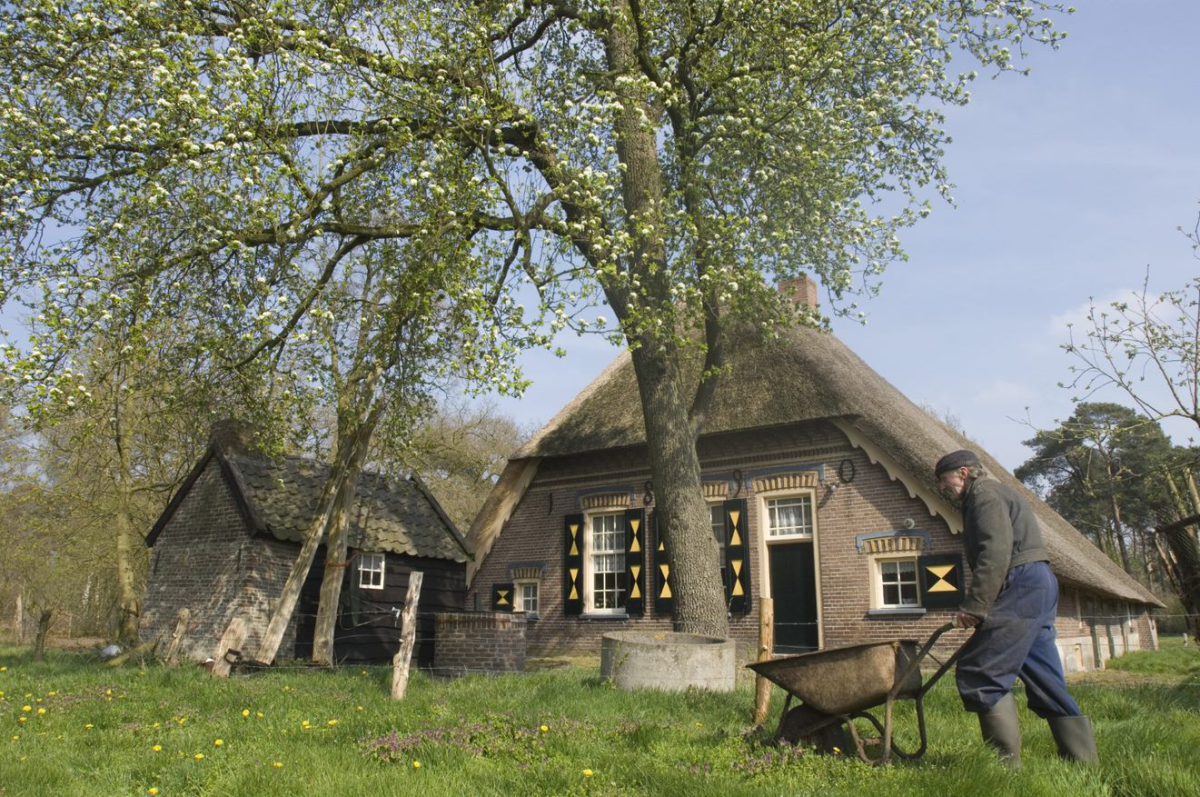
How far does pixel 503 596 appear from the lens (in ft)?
59.2

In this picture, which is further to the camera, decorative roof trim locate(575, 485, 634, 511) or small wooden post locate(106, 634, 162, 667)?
decorative roof trim locate(575, 485, 634, 511)

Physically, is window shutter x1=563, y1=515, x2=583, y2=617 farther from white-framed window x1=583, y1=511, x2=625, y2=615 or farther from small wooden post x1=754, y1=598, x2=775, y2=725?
small wooden post x1=754, y1=598, x2=775, y2=725

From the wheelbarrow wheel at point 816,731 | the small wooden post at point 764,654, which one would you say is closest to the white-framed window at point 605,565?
the small wooden post at point 764,654

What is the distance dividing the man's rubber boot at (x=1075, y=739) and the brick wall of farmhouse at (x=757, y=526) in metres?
9.45

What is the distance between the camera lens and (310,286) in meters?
10.3

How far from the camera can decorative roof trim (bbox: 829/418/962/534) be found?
13.5 meters

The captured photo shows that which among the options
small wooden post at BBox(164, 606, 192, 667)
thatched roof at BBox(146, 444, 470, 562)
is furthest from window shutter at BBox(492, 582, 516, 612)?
small wooden post at BBox(164, 606, 192, 667)

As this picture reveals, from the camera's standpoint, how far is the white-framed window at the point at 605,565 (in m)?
17.1

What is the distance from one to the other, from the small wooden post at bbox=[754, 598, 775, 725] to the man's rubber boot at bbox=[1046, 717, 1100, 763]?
1.82m

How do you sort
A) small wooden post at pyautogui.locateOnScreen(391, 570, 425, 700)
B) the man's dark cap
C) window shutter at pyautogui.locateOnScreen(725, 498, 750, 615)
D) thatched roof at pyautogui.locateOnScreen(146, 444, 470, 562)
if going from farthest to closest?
window shutter at pyautogui.locateOnScreen(725, 498, 750, 615)
thatched roof at pyautogui.locateOnScreen(146, 444, 470, 562)
small wooden post at pyautogui.locateOnScreen(391, 570, 425, 700)
the man's dark cap

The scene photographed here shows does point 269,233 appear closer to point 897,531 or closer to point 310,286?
point 310,286

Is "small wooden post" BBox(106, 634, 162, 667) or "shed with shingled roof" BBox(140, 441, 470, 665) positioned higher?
"shed with shingled roof" BBox(140, 441, 470, 665)

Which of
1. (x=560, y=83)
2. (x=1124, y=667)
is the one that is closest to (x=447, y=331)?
(x=560, y=83)

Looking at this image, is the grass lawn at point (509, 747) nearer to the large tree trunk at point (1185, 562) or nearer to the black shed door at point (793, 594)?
the large tree trunk at point (1185, 562)
